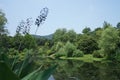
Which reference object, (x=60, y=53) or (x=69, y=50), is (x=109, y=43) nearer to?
(x=69, y=50)

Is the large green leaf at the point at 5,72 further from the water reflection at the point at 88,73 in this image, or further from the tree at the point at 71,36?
the tree at the point at 71,36

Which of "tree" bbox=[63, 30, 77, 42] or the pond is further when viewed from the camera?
"tree" bbox=[63, 30, 77, 42]

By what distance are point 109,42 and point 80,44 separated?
15702 mm

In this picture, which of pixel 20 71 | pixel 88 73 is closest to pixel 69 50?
pixel 88 73

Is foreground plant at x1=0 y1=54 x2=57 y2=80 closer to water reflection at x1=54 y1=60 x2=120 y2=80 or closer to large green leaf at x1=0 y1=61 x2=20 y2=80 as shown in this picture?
large green leaf at x1=0 y1=61 x2=20 y2=80

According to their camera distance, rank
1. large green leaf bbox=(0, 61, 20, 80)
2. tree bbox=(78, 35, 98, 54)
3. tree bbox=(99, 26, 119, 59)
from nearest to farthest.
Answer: large green leaf bbox=(0, 61, 20, 80), tree bbox=(99, 26, 119, 59), tree bbox=(78, 35, 98, 54)

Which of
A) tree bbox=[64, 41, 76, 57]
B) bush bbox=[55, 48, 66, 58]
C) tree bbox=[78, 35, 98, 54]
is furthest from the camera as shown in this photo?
bush bbox=[55, 48, 66, 58]

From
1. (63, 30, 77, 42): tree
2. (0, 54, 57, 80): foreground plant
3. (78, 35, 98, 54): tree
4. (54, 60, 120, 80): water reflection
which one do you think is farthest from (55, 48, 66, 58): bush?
(0, 54, 57, 80): foreground plant

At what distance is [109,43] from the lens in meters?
56.3

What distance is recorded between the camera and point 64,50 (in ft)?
227

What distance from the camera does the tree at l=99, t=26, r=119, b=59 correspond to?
2197 inches

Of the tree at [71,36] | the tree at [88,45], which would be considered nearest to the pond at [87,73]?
the tree at [88,45]

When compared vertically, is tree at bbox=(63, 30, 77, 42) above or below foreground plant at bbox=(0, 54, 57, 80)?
above

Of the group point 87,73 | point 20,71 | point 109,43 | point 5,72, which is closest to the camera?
point 5,72
